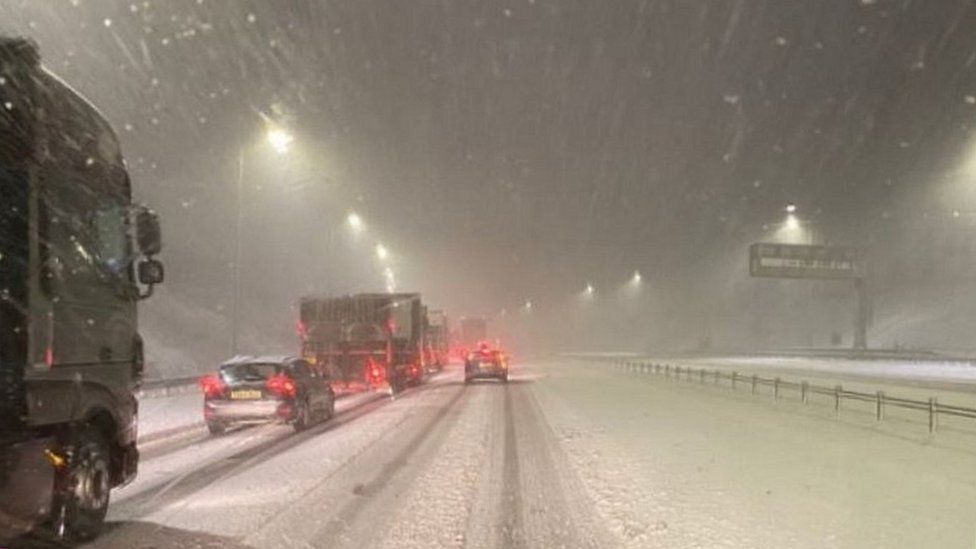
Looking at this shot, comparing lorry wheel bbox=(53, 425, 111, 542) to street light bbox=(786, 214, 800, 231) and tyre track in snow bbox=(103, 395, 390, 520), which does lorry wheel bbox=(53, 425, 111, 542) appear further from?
street light bbox=(786, 214, 800, 231)

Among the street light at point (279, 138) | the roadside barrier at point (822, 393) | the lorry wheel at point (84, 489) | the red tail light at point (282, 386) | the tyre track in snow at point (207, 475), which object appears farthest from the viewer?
the street light at point (279, 138)

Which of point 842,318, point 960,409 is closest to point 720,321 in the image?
point 842,318

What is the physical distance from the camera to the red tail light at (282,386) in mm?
18203

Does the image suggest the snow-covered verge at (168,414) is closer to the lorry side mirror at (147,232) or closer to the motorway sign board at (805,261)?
the lorry side mirror at (147,232)

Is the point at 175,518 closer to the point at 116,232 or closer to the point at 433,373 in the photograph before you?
the point at 116,232

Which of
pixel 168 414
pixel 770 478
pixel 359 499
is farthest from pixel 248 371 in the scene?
pixel 770 478

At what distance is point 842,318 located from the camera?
96312 mm

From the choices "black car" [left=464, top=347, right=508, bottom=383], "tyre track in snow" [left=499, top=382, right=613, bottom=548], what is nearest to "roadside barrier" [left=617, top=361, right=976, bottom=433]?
"tyre track in snow" [left=499, top=382, right=613, bottom=548]

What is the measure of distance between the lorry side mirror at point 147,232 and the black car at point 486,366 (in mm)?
30774

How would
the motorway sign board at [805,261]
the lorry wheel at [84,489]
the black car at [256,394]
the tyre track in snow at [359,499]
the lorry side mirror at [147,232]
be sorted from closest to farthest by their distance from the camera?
1. the lorry wheel at [84,489]
2. the tyre track in snow at [359,499]
3. the lorry side mirror at [147,232]
4. the black car at [256,394]
5. the motorway sign board at [805,261]

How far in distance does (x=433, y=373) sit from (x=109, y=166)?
43478 mm

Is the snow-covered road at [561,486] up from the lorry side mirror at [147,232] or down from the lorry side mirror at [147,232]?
down

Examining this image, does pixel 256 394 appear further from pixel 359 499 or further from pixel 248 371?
pixel 359 499

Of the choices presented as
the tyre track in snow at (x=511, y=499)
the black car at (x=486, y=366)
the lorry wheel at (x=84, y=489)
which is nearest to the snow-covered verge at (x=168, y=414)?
the tyre track in snow at (x=511, y=499)
